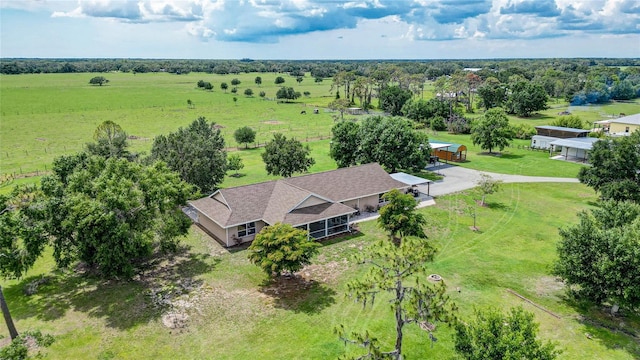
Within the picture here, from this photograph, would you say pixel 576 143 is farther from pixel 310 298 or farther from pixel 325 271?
pixel 310 298

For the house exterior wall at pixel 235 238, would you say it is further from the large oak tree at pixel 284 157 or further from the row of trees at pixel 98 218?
the large oak tree at pixel 284 157

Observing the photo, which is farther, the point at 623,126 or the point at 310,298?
the point at 623,126

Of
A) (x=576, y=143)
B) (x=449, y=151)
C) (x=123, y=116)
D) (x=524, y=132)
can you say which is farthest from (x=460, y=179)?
(x=123, y=116)

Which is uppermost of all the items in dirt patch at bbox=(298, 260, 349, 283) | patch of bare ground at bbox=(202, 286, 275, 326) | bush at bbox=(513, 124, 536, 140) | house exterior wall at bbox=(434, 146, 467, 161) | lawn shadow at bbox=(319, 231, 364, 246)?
bush at bbox=(513, 124, 536, 140)

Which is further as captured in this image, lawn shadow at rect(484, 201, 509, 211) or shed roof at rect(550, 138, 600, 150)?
shed roof at rect(550, 138, 600, 150)

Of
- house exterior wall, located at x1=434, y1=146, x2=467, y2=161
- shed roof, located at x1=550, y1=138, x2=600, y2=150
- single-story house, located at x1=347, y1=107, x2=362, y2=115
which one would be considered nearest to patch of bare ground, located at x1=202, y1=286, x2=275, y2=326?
house exterior wall, located at x1=434, y1=146, x2=467, y2=161

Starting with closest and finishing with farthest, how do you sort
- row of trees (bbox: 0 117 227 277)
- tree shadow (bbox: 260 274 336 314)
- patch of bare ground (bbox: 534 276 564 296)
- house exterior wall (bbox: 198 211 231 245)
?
row of trees (bbox: 0 117 227 277)
tree shadow (bbox: 260 274 336 314)
patch of bare ground (bbox: 534 276 564 296)
house exterior wall (bbox: 198 211 231 245)

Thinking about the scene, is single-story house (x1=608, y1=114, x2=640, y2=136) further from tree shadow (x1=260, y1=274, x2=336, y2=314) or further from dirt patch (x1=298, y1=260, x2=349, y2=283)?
tree shadow (x1=260, y1=274, x2=336, y2=314)
